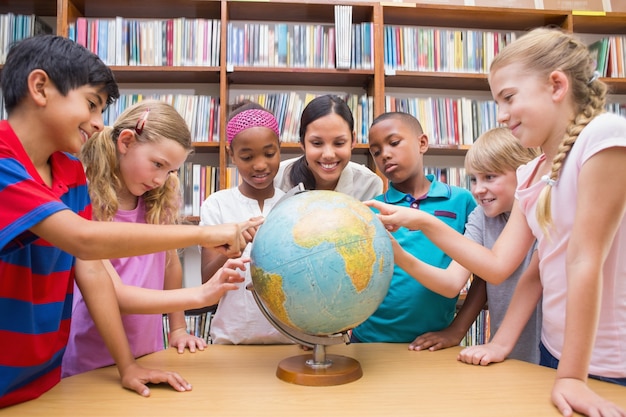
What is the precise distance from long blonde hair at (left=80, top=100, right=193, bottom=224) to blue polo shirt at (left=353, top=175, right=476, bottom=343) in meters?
0.99

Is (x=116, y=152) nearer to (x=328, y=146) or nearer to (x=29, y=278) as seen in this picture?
(x=29, y=278)

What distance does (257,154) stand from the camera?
219 cm

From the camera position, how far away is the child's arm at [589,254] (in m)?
1.26

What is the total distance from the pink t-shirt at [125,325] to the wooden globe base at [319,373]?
→ 730mm

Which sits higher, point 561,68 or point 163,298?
point 561,68

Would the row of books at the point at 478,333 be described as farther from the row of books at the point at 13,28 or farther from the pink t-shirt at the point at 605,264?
the row of books at the point at 13,28

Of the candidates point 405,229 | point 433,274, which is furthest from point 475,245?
point 405,229

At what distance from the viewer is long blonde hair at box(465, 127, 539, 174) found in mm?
2111

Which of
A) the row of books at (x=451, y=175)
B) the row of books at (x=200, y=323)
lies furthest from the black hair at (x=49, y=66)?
the row of books at (x=451, y=175)

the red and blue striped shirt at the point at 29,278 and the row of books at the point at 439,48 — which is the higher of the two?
the row of books at the point at 439,48

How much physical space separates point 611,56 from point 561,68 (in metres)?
3.50

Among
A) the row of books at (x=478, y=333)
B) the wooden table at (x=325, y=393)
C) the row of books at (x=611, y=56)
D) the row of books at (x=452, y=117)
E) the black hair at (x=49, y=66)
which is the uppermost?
the row of books at (x=611, y=56)

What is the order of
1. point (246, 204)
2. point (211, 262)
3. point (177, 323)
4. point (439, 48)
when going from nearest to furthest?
1. point (177, 323)
2. point (211, 262)
3. point (246, 204)
4. point (439, 48)

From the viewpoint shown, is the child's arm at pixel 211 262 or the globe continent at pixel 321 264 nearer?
the globe continent at pixel 321 264
